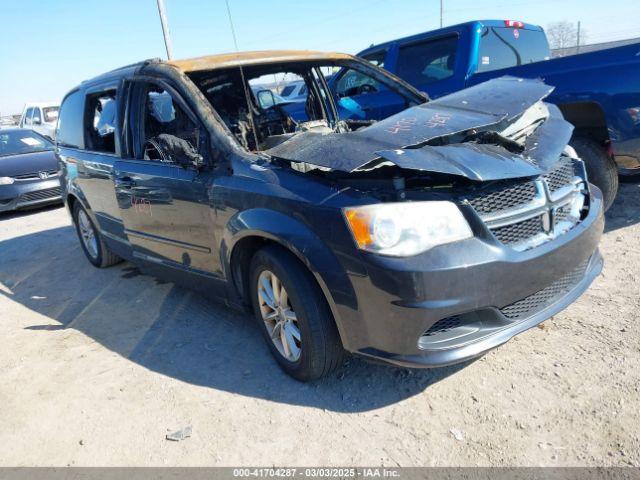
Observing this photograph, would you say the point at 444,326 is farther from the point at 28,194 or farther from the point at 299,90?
the point at 28,194

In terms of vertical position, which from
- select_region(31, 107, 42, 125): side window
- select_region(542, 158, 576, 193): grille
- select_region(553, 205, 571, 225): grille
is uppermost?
select_region(31, 107, 42, 125): side window

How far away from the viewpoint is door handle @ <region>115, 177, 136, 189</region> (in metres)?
3.56

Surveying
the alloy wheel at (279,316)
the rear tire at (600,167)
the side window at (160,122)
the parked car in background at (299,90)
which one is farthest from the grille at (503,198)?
the parked car in background at (299,90)

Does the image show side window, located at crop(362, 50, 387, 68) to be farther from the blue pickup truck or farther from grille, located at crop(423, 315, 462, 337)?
grille, located at crop(423, 315, 462, 337)

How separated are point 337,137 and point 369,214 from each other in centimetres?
63

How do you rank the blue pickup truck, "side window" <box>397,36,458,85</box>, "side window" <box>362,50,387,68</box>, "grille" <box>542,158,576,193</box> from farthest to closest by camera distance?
1. "side window" <box>362,50,387,68</box>
2. "side window" <box>397,36,458,85</box>
3. the blue pickup truck
4. "grille" <box>542,158,576,193</box>

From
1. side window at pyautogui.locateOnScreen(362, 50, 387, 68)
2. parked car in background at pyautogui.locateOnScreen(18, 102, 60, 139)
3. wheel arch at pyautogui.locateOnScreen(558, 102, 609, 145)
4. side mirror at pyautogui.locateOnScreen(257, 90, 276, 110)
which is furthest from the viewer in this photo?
parked car in background at pyautogui.locateOnScreen(18, 102, 60, 139)

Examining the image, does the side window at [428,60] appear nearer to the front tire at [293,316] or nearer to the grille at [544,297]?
the grille at [544,297]

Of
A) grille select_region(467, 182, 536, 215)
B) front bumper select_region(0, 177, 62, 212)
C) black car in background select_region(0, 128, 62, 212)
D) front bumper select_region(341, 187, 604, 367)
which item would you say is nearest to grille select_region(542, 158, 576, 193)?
grille select_region(467, 182, 536, 215)

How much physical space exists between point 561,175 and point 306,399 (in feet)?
5.91

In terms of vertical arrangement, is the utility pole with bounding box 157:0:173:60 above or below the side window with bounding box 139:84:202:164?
above

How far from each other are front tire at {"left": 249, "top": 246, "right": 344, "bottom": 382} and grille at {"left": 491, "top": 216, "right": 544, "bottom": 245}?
87 centimetres

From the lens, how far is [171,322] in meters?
3.69

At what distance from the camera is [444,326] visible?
221 cm
